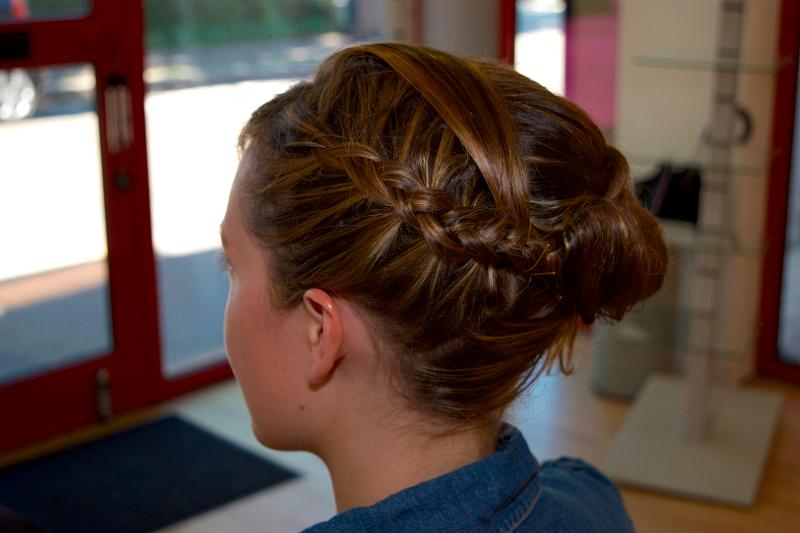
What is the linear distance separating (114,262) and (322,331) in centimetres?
252

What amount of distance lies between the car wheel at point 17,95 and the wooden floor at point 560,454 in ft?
3.23

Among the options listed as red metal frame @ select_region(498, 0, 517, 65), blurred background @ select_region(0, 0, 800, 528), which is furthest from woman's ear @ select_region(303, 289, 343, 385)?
red metal frame @ select_region(498, 0, 517, 65)

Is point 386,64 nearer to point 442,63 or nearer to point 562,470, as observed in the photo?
Result: point 442,63

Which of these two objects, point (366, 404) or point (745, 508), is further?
point (745, 508)

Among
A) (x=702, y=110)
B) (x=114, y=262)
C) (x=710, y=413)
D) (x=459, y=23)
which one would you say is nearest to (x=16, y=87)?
(x=114, y=262)

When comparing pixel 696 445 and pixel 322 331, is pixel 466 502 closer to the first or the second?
pixel 322 331

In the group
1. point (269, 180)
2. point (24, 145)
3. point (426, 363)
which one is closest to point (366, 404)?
point (426, 363)

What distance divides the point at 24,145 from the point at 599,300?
95.4 inches

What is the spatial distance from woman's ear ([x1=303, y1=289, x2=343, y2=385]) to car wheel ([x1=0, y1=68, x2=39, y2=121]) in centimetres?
229

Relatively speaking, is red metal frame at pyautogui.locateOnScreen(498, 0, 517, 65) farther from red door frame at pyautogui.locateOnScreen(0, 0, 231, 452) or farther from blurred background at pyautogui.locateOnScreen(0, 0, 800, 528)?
red door frame at pyautogui.locateOnScreen(0, 0, 231, 452)

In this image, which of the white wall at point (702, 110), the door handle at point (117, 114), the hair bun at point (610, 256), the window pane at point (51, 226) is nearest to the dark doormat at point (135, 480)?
the window pane at point (51, 226)

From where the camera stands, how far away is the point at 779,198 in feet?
11.8

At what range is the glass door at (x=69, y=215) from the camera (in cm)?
304

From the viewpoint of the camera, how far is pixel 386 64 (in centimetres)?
92
